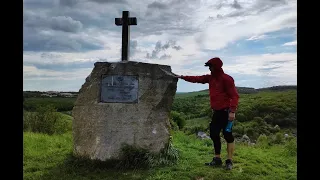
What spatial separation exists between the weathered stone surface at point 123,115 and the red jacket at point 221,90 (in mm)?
1160

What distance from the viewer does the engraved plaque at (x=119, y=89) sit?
29.5ft

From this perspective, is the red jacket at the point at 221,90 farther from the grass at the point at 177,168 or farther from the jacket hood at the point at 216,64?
the grass at the point at 177,168

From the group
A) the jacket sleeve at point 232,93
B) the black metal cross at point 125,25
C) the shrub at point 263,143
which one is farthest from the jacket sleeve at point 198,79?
the shrub at point 263,143

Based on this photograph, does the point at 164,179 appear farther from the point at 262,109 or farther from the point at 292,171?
the point at 262,109

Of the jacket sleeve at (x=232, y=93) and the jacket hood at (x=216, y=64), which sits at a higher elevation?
the jacket hood at (x=216, y=64)

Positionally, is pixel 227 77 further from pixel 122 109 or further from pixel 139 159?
pixel 139 159

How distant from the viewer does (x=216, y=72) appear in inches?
332

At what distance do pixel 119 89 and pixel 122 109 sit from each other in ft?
1.67

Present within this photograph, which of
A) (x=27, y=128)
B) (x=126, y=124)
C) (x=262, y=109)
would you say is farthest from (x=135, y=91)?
(x=262, y=109)

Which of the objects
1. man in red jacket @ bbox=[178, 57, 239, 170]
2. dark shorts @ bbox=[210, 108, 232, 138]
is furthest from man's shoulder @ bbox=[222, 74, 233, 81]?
dark shorts @ bbox=[210, 108, 232, 138]

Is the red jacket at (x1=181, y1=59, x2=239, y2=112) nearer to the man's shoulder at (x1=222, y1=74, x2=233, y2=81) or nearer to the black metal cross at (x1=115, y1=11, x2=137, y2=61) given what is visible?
the man's shoulder at (x1=222, y1=74, x2=233, y2=81)

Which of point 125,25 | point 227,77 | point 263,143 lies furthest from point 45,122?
point 227,77
